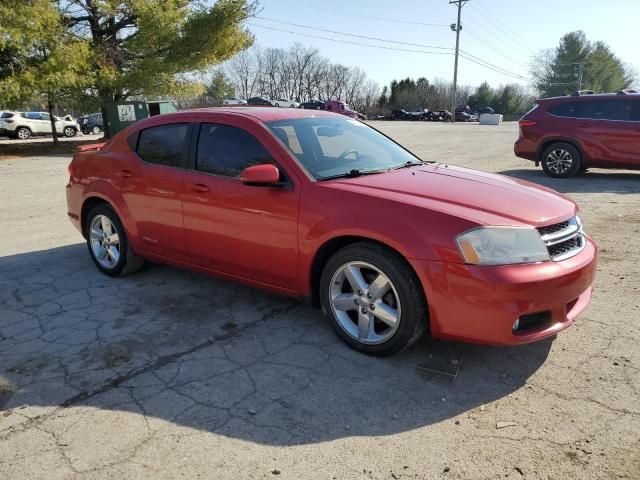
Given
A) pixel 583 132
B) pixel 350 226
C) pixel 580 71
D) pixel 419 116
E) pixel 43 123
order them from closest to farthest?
pixel 350 226 < pixel 583 132 < pixel 43 123 < pixel 419 116 < pixel 580 71

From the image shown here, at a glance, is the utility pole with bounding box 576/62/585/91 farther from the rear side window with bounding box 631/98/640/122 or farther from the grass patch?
the rear side window with bounding box 631/98/640/122

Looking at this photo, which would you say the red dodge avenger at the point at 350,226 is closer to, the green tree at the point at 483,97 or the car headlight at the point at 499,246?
the car headlight at the point at 499,246

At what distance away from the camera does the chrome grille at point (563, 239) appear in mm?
3158

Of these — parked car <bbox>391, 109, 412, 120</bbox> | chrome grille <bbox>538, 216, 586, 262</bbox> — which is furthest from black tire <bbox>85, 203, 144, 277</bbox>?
parked car <bbox>391, 109, 412, 120</bbox>

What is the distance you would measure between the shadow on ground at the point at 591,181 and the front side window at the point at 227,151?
7.19 metres

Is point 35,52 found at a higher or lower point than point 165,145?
higher

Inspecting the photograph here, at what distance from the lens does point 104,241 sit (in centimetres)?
512

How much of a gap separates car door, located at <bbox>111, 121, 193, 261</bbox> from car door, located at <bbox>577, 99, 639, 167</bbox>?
8799 mm

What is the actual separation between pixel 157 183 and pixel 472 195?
8.73 feet

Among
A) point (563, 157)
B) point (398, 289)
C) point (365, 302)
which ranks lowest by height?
point (365, 302)

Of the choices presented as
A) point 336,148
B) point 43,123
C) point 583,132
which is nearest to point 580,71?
point 43,123

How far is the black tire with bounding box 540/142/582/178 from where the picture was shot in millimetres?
10484

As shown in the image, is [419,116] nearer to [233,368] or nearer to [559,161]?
[559,161]

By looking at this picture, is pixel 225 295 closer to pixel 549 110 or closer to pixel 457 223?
pixel 457 223
